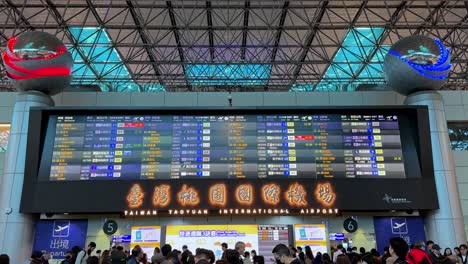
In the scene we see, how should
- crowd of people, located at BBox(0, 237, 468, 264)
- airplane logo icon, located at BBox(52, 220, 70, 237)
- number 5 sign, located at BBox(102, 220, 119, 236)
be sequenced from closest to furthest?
crowd of people, located at BBox(0, 237, 468, 264), number 5 sign, located at BBox(102, 220, 119, 236), airplane logo icon, located at BBox(52, 220, 70, 237)

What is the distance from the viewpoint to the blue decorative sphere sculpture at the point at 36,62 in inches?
519

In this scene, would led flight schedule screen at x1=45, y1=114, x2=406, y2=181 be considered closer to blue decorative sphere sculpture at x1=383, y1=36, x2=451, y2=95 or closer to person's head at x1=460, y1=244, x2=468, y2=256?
blue decorative sphere sculpture at x1=383, y1=36, x2=451, y2=95

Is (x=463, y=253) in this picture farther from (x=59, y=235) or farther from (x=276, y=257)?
(x=59, y=235)

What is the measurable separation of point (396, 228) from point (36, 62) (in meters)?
12.8

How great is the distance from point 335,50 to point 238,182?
15217mm

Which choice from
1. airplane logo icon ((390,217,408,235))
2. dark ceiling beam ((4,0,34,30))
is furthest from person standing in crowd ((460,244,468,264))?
dark ceiling beam ((4,0,34,30))

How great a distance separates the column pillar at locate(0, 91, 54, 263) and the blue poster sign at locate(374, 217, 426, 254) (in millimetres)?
10947

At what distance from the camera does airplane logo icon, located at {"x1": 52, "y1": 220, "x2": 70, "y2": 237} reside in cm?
1312

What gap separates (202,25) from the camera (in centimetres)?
2211

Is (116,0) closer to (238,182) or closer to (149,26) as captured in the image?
(149,26)

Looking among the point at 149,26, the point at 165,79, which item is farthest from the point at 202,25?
the point at 165,79

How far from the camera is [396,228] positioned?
43.6ft

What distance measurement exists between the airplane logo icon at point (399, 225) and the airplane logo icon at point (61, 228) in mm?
10494

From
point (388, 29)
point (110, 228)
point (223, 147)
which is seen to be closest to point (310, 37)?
point (388, 29)
